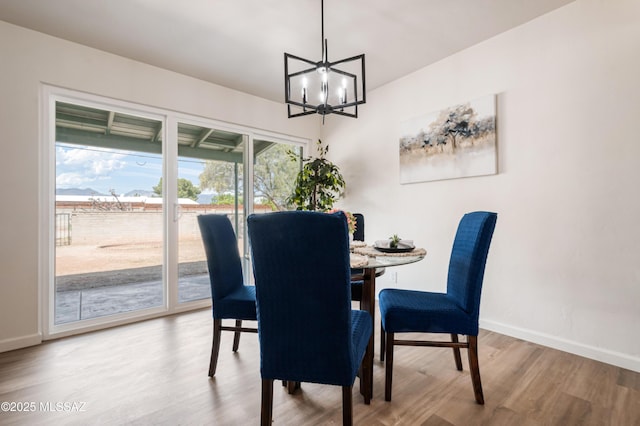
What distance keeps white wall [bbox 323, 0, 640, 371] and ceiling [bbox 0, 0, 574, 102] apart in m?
0.29

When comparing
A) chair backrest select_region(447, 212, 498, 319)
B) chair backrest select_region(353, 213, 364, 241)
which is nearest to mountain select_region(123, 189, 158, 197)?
chair backrest select_region(353, 213, 364, 241)

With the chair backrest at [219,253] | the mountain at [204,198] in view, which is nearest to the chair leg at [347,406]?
the chair backrest at [219,253]

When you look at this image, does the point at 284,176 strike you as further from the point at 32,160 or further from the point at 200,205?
the point at 32,160

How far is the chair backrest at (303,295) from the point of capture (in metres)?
1.08

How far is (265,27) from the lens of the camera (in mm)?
2416

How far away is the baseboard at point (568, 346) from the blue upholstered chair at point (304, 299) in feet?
6.40

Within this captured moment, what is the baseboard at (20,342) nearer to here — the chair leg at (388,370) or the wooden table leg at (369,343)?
the wooden table leg at (369,343)

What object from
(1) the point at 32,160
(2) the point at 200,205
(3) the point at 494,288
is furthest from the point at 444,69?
(1) the point at 32,160

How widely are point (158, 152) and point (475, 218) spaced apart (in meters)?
3.00

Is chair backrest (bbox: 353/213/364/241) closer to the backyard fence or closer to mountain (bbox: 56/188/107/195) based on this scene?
mountain (bbox: 56/188/107/195)

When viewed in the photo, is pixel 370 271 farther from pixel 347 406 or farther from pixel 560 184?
pixel 560 184

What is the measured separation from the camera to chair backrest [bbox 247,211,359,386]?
3.56 ft

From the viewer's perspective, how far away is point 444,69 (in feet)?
9.56

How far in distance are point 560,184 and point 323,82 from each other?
190 centimetres
